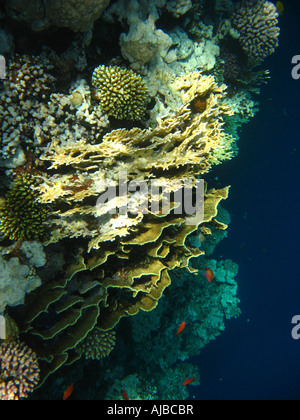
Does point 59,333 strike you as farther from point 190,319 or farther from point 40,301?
point 190,319

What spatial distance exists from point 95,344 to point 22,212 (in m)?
3.01

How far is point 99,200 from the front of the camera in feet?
11.6

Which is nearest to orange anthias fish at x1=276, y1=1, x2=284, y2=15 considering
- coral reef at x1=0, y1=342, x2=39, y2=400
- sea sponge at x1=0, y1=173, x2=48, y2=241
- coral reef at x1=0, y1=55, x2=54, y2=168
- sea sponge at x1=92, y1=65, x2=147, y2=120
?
sea sponge at x1=92, y1=65, x2=147, y2=120

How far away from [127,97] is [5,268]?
2825 millimetres

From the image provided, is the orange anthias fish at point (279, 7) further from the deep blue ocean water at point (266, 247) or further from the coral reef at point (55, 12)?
the coral reef at point (55, 12)

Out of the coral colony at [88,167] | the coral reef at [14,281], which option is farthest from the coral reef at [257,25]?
the coral reef at [14,281]

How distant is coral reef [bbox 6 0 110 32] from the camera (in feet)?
10.3

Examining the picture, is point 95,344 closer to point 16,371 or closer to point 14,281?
point 16,371

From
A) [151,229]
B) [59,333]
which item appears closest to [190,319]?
[59,333]

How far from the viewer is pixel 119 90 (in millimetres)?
3578

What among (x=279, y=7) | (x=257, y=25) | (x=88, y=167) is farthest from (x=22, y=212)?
(x=279, y=7)

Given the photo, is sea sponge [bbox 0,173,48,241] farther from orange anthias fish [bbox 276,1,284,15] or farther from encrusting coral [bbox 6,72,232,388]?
orange anthias fish [bbox 276,1,284,15]

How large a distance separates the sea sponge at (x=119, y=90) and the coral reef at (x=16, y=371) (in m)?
3.57

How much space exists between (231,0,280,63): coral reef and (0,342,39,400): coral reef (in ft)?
25.1
